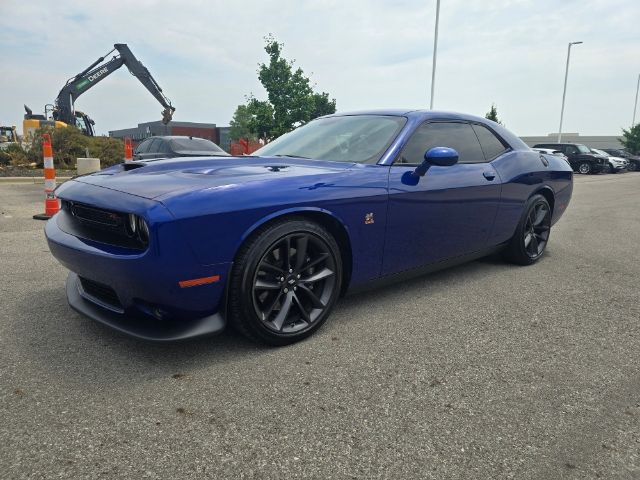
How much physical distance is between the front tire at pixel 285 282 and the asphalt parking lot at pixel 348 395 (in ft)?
0.45

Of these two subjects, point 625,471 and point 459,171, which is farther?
point 459,171

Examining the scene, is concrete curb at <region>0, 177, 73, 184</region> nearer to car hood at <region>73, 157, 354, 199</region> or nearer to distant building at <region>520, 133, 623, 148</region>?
car hood at <region>73, 157, 354, 199</region>

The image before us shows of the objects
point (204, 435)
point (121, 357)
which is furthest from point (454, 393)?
point (121, 357)

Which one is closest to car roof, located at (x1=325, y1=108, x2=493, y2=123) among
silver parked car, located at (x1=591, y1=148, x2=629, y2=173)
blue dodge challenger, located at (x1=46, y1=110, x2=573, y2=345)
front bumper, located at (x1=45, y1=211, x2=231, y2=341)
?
blue dodge challenger, located at (x1=46, y1=110, x2=573, y2=345)

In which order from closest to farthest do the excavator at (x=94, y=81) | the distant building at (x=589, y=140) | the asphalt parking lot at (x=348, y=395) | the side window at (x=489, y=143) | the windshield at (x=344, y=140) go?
the asphalt parking lot at (x=348, y=395) → the windshield at (x=344, y=140) → the side window at (x=489, y=143) → the excavator at (x=94, y=81) → the distant building at (x=589, y=140)

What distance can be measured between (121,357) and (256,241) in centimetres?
90

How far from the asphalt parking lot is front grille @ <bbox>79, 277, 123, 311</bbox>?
9.4 inches

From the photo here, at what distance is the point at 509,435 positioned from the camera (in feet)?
5.90

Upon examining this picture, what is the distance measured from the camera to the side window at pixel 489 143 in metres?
3.88

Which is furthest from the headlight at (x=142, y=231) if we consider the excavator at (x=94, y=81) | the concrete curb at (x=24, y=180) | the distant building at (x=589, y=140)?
the distant building at (x=589, y=140)

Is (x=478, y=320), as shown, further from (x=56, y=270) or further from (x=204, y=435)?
(x=56, y=270)

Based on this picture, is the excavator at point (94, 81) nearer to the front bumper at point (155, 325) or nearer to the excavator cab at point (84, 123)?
the excavator cab at point (84, 123)

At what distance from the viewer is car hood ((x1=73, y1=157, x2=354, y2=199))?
7.40 feet

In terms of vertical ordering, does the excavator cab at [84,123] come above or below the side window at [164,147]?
above
